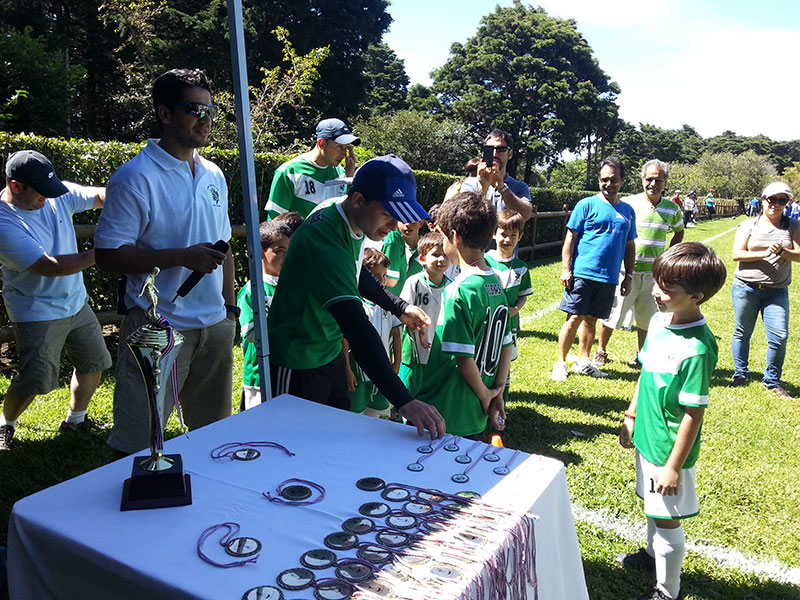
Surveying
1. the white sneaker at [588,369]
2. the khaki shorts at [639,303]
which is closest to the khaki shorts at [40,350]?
the white sneaker at [588,369]

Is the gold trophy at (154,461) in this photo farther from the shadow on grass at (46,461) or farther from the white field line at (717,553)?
the white field line at (717,553)

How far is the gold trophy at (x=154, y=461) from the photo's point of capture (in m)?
1.63

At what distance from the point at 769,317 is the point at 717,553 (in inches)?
146

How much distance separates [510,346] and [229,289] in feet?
5.08

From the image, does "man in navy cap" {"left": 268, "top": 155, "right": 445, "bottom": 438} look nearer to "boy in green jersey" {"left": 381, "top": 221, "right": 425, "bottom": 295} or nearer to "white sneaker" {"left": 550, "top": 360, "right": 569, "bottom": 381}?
"boy in green jersey" {"left": 381, "top": 221, "right": 425, "bottom": 295}

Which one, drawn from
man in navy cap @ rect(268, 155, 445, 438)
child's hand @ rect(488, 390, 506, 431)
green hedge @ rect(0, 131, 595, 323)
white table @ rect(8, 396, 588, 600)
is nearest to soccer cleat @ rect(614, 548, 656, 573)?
child's hand @ rect(488, 390, 506, 431)

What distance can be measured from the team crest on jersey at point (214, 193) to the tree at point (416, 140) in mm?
24230

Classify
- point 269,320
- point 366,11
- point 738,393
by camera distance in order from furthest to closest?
point 366,11, point 738,393, point 269,320

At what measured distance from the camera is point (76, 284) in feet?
13.4

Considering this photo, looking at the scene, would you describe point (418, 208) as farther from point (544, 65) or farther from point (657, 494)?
A: point (544, 65)

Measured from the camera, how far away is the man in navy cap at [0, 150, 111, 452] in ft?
11.7

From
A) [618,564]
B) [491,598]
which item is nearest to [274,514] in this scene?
[491,598]

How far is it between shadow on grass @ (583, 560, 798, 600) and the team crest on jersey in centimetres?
257

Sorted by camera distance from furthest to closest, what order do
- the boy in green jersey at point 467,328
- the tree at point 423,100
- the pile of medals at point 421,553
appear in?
the tree at point 423,100 → the boy in green jersey at point 467,328 → the pile of medals at point 421,553
